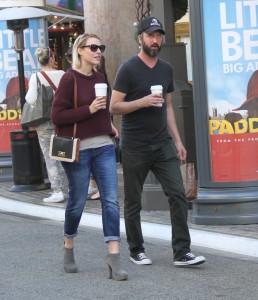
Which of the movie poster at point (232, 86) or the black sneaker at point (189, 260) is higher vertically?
the movie poster at point (232, 86)

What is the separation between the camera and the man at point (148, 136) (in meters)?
7.42

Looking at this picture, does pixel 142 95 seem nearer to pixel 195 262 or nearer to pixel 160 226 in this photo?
pixel 195 262

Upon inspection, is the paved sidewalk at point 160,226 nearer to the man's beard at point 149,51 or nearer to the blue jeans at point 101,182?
the blue jeans at point 101,182

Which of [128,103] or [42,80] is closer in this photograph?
[128,103]

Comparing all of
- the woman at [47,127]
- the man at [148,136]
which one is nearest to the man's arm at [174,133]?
the man at [148,136]

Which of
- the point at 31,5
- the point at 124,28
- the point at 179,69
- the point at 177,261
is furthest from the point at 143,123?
the point at 124,28

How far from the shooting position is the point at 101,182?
723 centimetres

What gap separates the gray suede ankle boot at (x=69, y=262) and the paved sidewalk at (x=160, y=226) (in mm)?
1565

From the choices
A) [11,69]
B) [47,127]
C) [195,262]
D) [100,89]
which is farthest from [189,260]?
[11,69]

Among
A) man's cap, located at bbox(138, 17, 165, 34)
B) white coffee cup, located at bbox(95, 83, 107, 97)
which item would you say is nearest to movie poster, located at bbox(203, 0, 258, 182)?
man's cap, located at bbox(138, 17, 165, 34)

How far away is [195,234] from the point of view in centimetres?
876

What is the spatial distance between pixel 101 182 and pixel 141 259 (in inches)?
35.9

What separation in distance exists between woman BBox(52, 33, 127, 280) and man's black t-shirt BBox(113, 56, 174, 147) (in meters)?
0.25

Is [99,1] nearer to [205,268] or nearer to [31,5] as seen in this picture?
[31,5]
